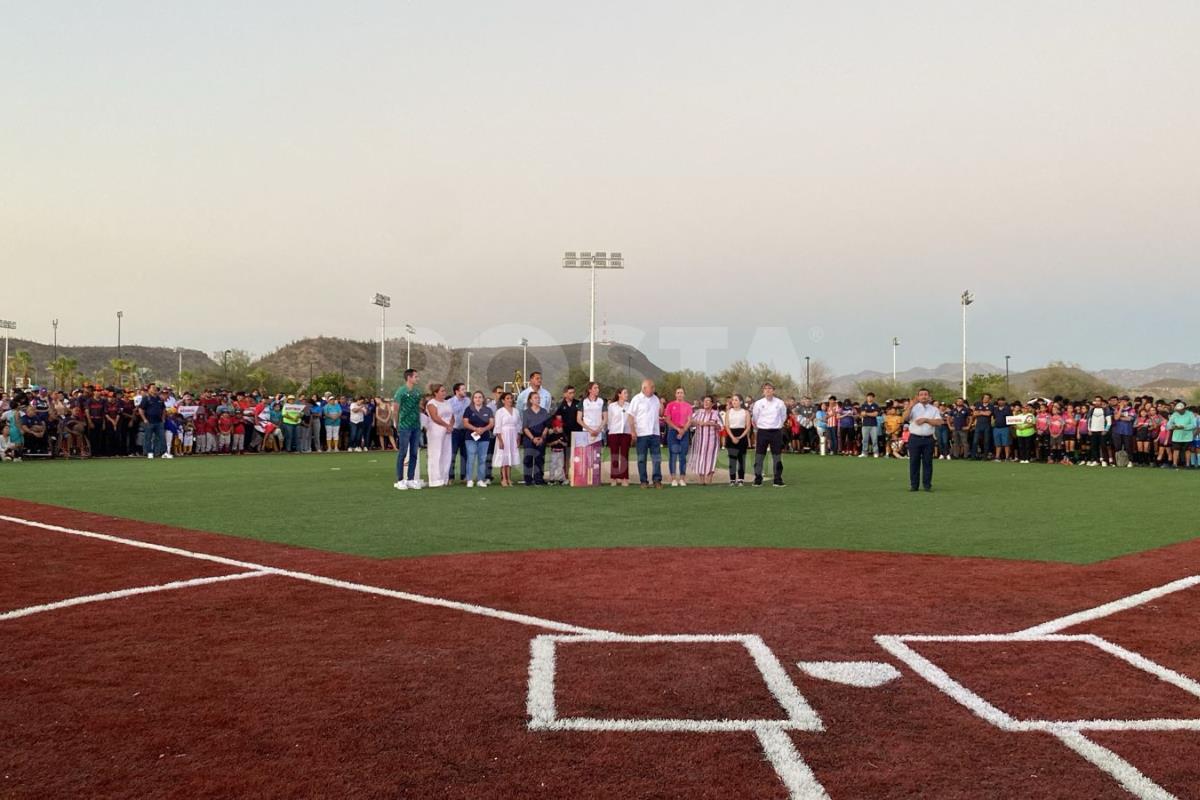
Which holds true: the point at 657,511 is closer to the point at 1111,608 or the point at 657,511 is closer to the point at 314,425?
the point at 1111,608

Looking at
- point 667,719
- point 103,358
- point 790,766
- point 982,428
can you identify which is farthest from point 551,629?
point 103,358

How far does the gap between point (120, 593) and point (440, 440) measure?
9.31 metres

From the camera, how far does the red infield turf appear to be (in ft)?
12.3

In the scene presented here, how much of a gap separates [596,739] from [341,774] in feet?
3.68

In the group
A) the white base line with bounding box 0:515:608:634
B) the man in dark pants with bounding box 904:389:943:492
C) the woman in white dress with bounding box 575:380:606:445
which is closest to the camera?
the white base line with bounding box 0:515:608:634

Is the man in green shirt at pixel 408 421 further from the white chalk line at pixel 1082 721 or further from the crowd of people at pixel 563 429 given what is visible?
the white chalk line at pixel 1082 721

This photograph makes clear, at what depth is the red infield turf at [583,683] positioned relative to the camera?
3.75 metres

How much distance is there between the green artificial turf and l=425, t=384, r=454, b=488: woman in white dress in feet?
1.82

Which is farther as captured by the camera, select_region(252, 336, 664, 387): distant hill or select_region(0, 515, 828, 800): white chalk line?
select_region(252, 336, 664, 387): distant hill

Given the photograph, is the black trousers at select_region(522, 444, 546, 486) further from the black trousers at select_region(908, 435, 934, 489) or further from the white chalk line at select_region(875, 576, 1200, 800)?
the white chalk line at select_region(875, 576, 1200, 800)

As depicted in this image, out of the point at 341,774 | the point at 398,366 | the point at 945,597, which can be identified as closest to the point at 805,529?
the point at 945,597

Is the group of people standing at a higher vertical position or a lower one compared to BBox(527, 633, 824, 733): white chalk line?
higher

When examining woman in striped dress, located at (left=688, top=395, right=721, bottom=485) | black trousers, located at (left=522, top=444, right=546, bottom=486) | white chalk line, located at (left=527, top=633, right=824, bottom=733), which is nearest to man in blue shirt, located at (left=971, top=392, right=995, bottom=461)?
woman in striped dress, located at (left=688, top=395, right=721, bottom=485)

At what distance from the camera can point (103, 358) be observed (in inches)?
5463
